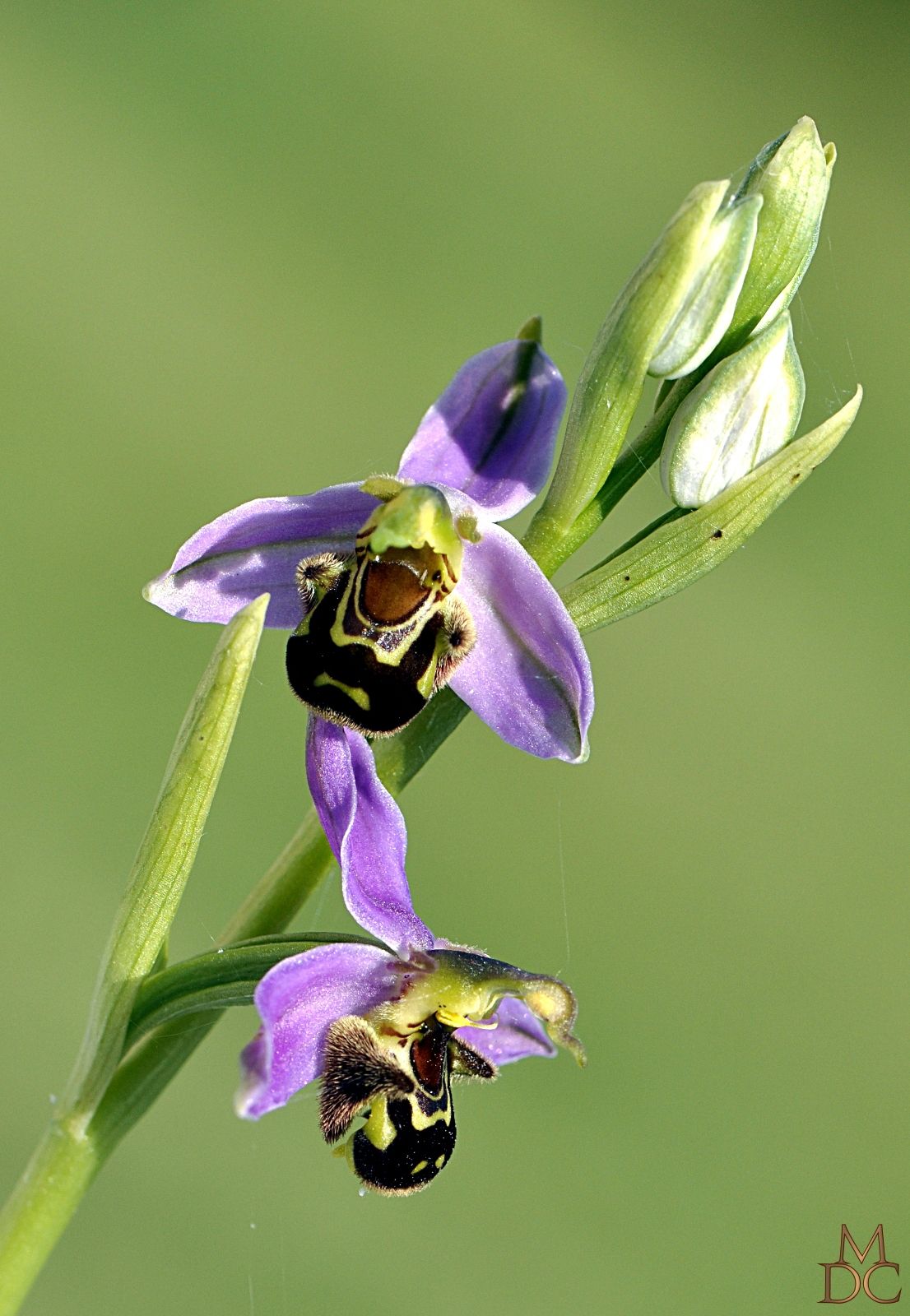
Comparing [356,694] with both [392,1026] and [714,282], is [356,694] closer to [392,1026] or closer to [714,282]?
[392,1026]

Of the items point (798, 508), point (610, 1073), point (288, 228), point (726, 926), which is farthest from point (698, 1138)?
point (288, 228)

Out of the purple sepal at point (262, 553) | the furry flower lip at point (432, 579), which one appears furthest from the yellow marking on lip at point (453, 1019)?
the purple sepal at point (262, 553)

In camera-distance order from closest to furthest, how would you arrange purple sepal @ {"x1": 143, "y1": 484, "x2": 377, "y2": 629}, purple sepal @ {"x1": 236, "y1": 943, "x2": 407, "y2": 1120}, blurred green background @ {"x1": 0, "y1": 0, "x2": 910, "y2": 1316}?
purple sepal @ {"x1": 236, "y1": 943, "x2": 407, "y2": 1120} < purple sepal @ {"x1": 143, "y1": 484, "x2": 377, "y2": 629} < blurred green background @ {"x1": 0, "y1": 0, "x2": 910, "y2": 1316}

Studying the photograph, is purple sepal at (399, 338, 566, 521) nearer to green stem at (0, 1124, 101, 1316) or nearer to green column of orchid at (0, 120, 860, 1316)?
green column of orchid at (0, 120, 860, 1316)

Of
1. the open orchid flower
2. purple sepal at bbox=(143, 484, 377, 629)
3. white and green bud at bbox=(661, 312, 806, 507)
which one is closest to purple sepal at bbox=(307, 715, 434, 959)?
the open orchid flower

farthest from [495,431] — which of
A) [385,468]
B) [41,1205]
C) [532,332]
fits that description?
[385,468]

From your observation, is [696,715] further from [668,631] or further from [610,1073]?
[610,1073]
